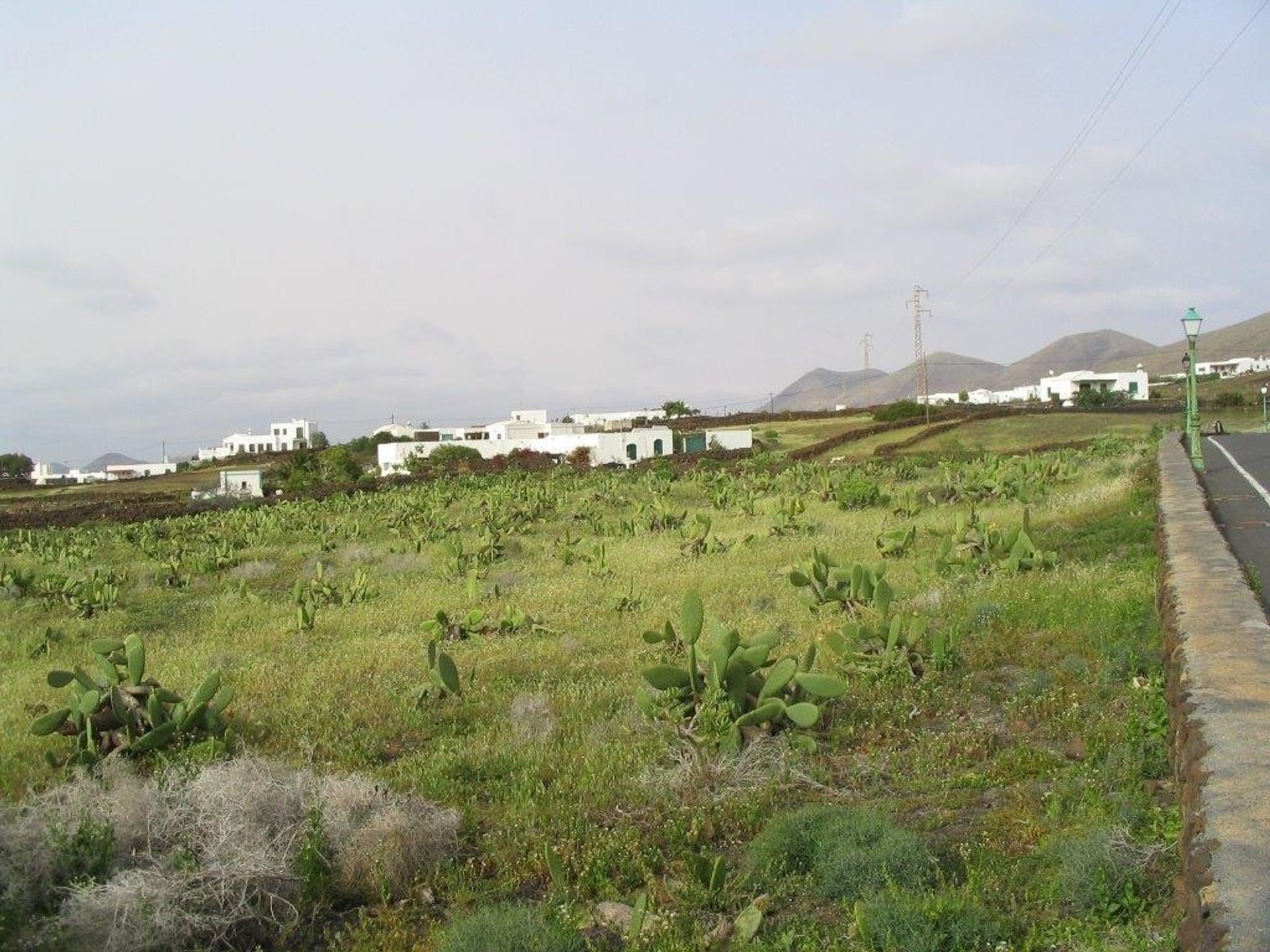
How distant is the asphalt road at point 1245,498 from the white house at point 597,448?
1536 inches

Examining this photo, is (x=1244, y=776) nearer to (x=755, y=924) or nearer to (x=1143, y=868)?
(x=1143, y=868)

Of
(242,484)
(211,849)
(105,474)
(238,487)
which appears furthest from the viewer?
(105,474)

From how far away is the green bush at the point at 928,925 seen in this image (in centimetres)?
416

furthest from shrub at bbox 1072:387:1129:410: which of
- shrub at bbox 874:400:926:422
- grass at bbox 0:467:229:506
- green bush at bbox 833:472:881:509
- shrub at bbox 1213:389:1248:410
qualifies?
grass at bbox 0:467:229:506

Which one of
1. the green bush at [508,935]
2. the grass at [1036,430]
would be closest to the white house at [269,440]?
the grass at [1036,430]

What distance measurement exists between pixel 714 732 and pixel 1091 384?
4284 inches

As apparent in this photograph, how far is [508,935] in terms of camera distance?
4340mm

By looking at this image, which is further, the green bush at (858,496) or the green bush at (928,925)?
the green bush at (858,496)

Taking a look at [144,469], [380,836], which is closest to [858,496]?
[380,836]

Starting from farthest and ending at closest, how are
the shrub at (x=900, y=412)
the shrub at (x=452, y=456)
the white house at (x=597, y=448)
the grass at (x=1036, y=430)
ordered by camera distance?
the white house at (x=597, y=448) → the shrub at (x=900, y=412) → the shrub at (x=452, y=456) → the grass at (x=1036, y=430)

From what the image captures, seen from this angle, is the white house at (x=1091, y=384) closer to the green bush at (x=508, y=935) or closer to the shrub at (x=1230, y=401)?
the shrub at (x=1230, y=401)

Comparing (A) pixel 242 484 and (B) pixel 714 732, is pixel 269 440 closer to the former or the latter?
(A) pixel 242 484

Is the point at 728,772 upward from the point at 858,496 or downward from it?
downward

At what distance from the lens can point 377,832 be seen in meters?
5.21
